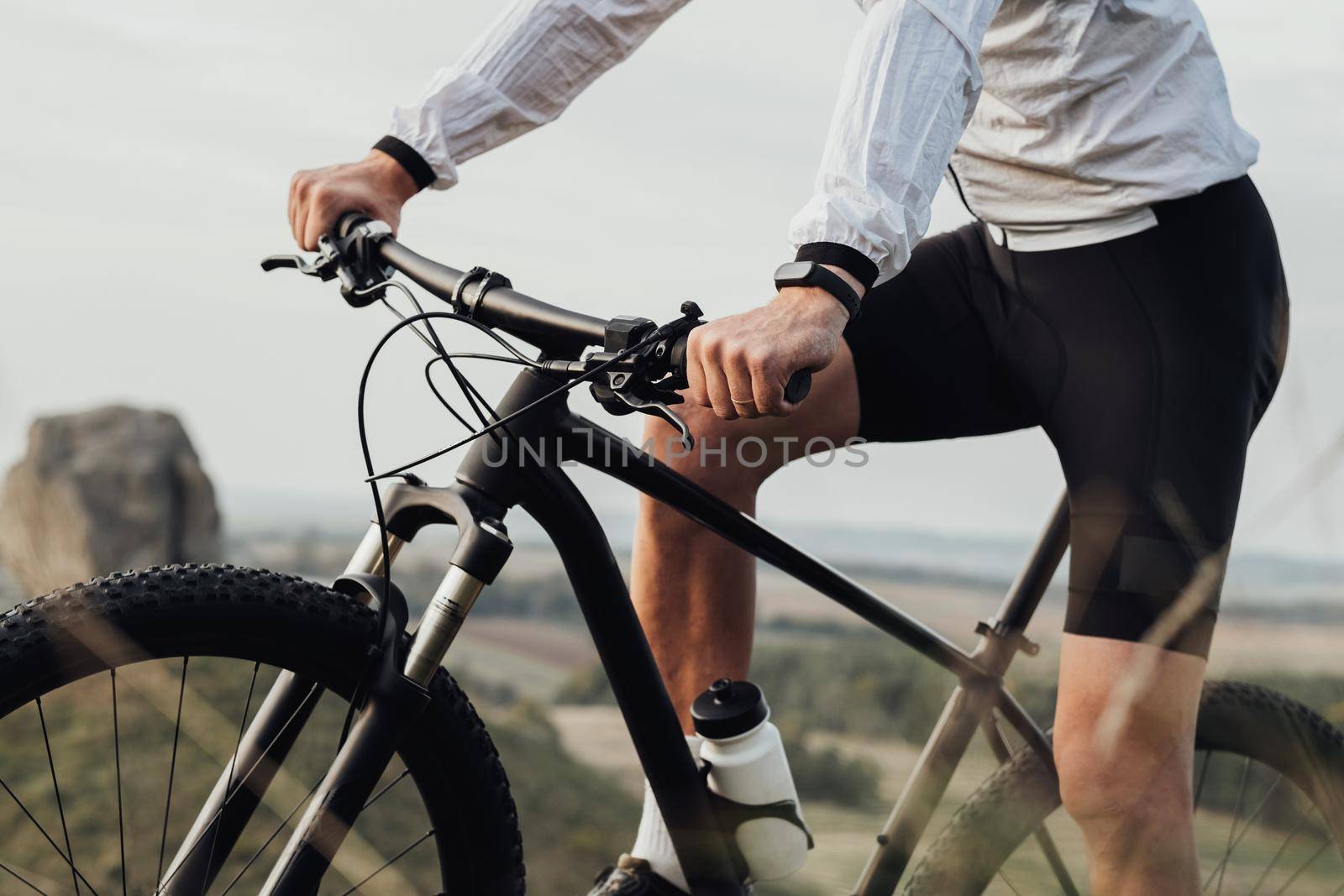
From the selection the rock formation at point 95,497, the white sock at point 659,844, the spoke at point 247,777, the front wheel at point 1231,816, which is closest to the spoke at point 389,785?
the spoke at point 247,777

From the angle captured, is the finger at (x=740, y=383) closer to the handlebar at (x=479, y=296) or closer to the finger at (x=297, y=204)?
the handlebar at (x=479, y=296)

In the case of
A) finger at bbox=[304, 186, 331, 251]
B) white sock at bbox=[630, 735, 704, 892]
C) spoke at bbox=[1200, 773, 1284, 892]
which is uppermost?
finger at bbox=[304, 186, 331, 251]

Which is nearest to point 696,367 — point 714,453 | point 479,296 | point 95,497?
point 479,296

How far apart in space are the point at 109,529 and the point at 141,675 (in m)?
4.21

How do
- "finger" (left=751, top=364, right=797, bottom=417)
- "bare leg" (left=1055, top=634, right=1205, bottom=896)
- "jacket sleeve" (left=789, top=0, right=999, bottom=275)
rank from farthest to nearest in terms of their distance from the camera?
1. "bare leg" (left=1055, top=634, right=1205, bottom=896)
2. "jacket sleeve" (left=789, top=0, right=999, bottom=275)
3. "finger" (left=751, top=364, right=797, bottom=417)

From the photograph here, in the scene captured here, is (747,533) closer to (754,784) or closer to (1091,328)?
(754,784)

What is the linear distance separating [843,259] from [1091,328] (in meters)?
0.51

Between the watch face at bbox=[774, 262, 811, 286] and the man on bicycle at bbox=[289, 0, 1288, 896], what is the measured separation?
25cm

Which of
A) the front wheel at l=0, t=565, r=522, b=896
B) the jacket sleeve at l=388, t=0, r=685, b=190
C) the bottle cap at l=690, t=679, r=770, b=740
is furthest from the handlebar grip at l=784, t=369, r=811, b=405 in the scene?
the jacket sleeve at l=388, t=0, r=685, b=190

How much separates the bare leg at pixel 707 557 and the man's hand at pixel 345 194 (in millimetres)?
426

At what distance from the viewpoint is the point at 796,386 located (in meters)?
1.01

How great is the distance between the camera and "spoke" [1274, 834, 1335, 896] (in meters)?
1.69

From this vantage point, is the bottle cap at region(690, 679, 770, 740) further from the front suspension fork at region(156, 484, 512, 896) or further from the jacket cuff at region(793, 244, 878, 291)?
the jacket cuff at region(793, 244, 878, 291)

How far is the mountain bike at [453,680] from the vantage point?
1.07 metres
